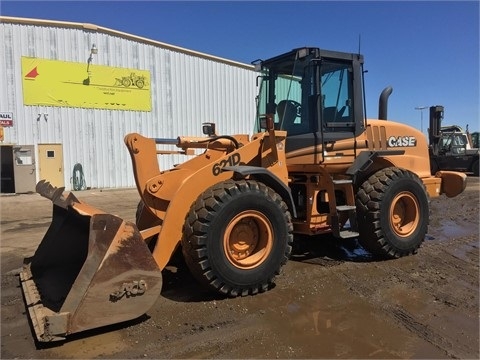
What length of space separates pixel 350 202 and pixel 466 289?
1765mm

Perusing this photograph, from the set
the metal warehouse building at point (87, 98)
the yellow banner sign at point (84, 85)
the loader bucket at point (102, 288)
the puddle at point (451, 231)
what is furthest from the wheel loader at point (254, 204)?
the yellow banner sign at point (84, 85)

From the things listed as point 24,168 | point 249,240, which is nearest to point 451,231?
point 249,240

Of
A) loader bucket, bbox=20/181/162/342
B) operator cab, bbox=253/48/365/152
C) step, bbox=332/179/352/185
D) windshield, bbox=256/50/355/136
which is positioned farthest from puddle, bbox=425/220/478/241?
loader bucket, bbox=20/181/162/342

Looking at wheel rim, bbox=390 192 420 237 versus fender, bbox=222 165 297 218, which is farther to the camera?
wheel rim, bbox=390 192 420 237

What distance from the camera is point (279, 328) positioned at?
395 centimetres

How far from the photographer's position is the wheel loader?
3.83 metres

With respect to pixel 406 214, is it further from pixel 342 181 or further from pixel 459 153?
pixel 459 153

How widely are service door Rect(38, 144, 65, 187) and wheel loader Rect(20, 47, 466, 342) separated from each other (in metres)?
12.3

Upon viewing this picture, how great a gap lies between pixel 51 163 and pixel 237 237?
14379 mm

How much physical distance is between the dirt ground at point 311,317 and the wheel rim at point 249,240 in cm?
40

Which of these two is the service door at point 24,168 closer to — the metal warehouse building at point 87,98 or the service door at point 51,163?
the metal warehouse building at point 87,98

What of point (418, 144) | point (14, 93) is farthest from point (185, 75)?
point (418, 144)

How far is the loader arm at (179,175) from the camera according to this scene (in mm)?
4488

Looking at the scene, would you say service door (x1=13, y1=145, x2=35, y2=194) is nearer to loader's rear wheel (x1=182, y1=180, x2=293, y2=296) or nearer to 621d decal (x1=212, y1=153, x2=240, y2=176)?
621d decal (x1=212, y1=153, x2=240, y2=176)
